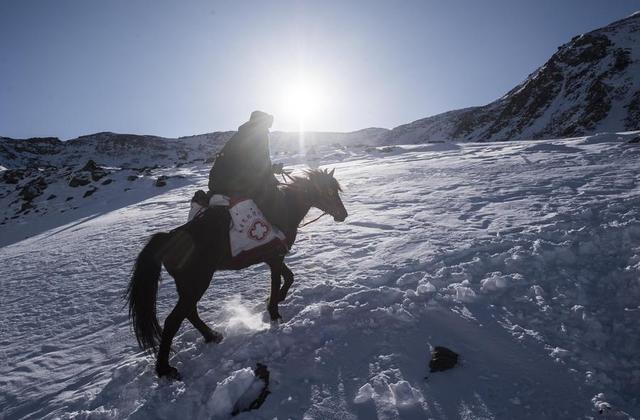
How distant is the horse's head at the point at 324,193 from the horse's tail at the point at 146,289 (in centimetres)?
223

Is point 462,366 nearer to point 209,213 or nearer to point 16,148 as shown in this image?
point 209,213

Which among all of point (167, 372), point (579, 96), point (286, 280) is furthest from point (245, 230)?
point (579, 96)

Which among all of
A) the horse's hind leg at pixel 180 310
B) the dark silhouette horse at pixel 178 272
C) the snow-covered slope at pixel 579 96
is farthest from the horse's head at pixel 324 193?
the snow-covered slope at pixel 579 96

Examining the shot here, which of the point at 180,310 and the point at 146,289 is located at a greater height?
the point at 146,289

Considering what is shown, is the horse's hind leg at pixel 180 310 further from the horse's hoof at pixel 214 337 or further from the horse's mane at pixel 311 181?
the horse's mane at pixel 311 181

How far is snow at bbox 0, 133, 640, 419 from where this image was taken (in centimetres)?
299

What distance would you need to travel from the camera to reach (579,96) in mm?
51188

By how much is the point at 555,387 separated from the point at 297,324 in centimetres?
256

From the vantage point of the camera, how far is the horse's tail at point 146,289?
3.79m

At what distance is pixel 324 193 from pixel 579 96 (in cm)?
6157

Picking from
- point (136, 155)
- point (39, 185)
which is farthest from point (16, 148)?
point (39, 185)

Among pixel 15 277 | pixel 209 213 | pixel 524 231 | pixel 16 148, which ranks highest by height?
pixel 16 148

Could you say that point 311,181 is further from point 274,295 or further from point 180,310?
point 180,310

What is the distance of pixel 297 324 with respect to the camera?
13.7 feet
